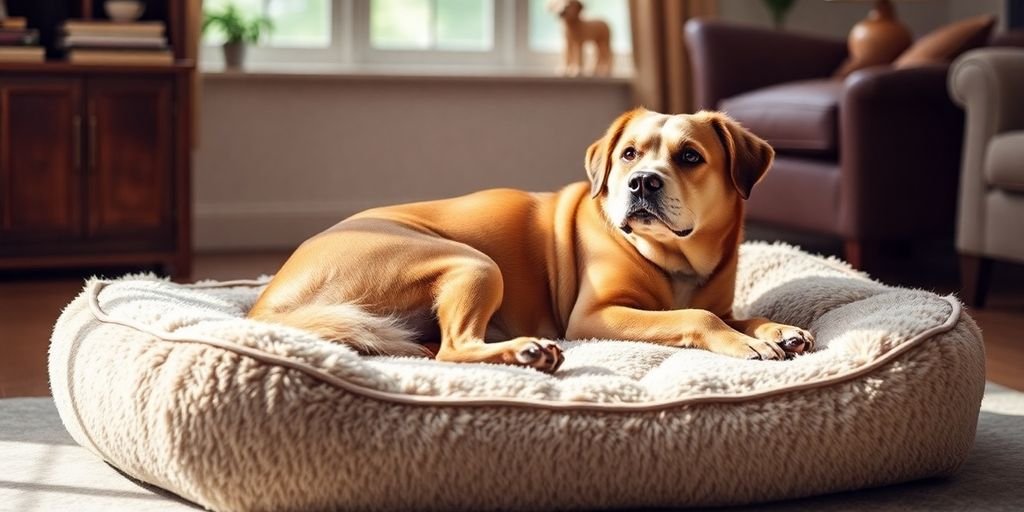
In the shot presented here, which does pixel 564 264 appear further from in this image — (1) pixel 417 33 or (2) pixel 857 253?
(1) pixel 417 33

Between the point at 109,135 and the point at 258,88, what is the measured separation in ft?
3.33

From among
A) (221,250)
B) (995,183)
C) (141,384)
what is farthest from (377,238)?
(221,250)

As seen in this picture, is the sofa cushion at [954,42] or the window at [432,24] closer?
the sofa cushion at [954,42]

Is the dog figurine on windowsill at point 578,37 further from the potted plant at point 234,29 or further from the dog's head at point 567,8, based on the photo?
the potted plant at point 234,29

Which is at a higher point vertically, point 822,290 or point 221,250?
point 822,290

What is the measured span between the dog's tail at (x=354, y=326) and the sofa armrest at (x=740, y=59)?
3.01m

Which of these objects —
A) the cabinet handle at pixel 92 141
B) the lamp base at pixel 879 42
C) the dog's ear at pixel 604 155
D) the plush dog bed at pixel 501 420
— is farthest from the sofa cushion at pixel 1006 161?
the cabinet handle at pixel 92 141

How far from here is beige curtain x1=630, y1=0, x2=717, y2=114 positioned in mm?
5688

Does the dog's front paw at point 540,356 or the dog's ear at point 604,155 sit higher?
the dog's ear at point 604,155

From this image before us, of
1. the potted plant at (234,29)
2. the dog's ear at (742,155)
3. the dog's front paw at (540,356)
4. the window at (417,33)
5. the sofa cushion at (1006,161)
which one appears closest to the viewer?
the dog's front paw at (540,356)

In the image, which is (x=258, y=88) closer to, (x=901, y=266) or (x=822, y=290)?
(x=901, y=266)

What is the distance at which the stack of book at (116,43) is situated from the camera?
4.28 m

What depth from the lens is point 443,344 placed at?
A: 7.30 feet

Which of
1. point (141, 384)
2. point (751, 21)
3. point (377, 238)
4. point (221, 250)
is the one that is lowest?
point (221, 250)
